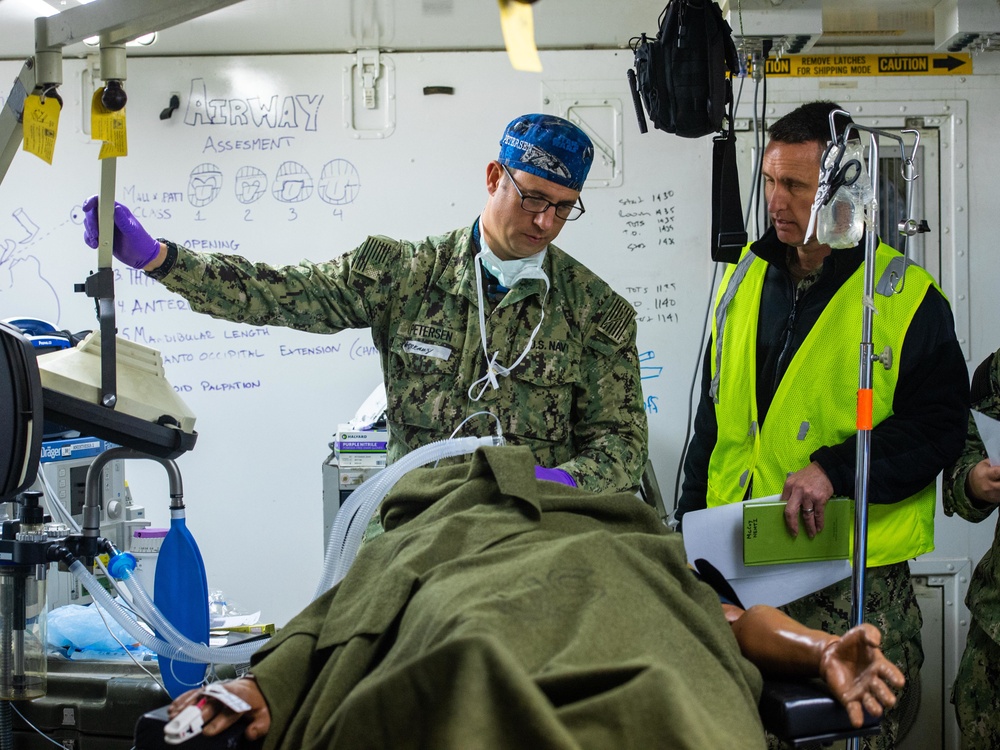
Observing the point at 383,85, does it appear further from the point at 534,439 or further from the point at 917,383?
the point at 917,383

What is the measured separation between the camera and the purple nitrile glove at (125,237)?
72.4 inches

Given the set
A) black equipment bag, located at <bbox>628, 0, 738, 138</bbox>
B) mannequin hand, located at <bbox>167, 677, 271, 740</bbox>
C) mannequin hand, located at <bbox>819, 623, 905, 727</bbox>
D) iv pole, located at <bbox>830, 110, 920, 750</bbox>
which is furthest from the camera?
black equipment bag, located at <bbox>628, 0, 738, 138</bbox>

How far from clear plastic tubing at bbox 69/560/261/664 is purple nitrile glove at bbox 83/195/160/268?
1.94 feet

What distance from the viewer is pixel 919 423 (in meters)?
2.26

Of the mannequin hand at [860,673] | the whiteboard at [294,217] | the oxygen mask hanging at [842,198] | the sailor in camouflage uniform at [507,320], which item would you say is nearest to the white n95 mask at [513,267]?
the sailor in camouflage uniform at [507,320]

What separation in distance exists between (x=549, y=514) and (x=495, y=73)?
101 inches

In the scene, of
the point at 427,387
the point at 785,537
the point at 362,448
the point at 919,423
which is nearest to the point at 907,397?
the point at 919,423

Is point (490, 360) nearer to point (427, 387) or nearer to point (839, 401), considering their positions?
point (427, 387)

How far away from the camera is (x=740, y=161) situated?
369 centimetres

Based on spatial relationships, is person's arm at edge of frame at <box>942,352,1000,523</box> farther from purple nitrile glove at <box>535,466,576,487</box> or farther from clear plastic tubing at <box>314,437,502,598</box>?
clear plastic tubing at <box>314,437,502,598</box>

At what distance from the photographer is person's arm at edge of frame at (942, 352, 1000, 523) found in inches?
89.0

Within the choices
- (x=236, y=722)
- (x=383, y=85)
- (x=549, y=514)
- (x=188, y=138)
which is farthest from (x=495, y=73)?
(x=236, y=722)

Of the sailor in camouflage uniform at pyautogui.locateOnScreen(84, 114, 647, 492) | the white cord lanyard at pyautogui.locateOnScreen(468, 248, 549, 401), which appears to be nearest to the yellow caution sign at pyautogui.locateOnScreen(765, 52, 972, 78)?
the sailor in camouflage uniform at pyautogui.locateOnScreen(84, 114, 647, 492)

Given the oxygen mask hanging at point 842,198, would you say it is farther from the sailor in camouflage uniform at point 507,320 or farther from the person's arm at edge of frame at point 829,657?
the person's arm at edge of frame at point 829,657
